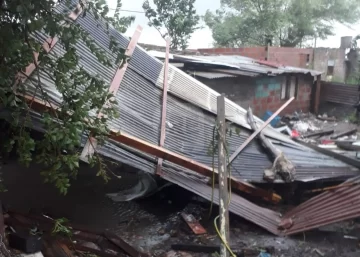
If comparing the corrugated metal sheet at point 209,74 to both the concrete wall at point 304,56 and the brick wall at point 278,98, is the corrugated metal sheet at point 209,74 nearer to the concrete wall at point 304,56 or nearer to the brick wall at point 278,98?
the brick wall at point 278,98

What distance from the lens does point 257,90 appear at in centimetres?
1198

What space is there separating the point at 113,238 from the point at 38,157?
2.07 metres

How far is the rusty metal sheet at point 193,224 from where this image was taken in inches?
217

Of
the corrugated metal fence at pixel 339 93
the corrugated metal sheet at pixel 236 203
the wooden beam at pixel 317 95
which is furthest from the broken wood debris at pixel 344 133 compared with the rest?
the corrugated metal sheet at pixel 236 203

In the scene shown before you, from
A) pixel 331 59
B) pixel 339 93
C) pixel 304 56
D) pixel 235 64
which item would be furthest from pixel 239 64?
pixel 331 59

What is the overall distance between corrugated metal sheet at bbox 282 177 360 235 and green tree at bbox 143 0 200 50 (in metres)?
8.72

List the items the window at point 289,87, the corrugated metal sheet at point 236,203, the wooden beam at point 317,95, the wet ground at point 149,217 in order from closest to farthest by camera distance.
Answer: the wet ground at point 149,217 < the corrugated metal sheet at point 236,203 < the window at point 289,87 < the wooden beam at point 317,95

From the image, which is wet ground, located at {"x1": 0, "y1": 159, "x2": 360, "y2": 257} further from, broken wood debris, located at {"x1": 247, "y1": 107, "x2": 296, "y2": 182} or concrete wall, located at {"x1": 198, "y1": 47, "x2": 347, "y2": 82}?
concrete wall, located at {"x1": 198, "y1": 47, "x2": 347, "y2": 82}

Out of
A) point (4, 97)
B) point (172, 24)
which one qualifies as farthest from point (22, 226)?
point (172, 24)

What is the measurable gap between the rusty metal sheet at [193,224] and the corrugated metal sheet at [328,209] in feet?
3.67

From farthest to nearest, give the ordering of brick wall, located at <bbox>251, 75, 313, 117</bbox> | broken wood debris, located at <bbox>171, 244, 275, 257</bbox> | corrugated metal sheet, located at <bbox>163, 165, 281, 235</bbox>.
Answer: brick wall, located at <bbox>251, 75, 313, 117</bbox>, corrugated metal sheet, located at <bbox>163, 165, 281, 235</bbox>, broken wood debris, located at <bbox>171, 244, 275, 257</bbox>

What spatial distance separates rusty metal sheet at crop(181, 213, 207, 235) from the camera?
18.1ft

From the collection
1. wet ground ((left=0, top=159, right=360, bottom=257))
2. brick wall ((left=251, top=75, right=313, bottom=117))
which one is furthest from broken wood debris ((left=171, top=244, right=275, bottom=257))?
brick wall ((left=251, top=75, right=313, bottom=117))

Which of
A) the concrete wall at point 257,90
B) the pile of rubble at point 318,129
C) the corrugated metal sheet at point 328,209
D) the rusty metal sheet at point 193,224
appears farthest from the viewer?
the concrete wall at point 257,90
